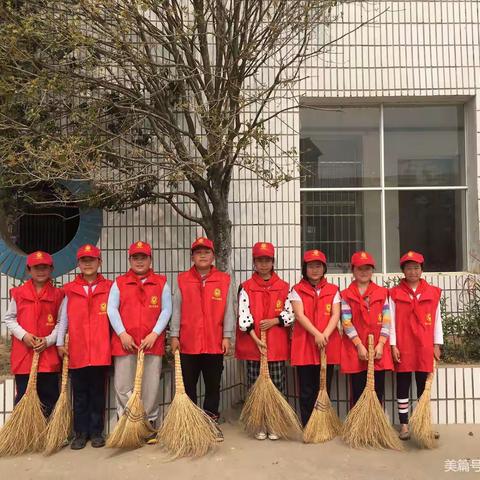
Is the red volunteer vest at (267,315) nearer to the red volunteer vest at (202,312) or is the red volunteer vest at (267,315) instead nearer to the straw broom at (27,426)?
the red volunteer vest at (202,312)

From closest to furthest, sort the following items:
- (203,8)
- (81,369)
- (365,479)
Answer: (365,479)
(81,369)
(203,8)

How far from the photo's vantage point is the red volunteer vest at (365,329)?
417 cm

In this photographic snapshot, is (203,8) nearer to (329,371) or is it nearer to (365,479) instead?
(329,371)

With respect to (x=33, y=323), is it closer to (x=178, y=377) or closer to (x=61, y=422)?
(x=61, y=422)

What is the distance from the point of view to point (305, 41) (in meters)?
5.02

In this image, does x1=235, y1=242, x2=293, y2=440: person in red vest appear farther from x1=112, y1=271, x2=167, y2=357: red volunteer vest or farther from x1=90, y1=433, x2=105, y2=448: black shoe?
x1=90, y1=433, x2=105, y2=448: black shoe

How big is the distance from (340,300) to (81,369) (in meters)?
2.16

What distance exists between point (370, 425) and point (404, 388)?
18.6 inches

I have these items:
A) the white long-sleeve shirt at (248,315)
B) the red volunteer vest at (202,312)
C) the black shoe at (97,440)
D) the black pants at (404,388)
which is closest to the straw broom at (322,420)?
the white long-sleeve shirt at (248,315)

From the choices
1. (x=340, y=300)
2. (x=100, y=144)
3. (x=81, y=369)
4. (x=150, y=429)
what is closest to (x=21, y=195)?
(x=100, y=144)

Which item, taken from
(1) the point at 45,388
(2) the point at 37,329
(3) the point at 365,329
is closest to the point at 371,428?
(3) the point at 365,329

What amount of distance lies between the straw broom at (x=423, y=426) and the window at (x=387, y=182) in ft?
11.1

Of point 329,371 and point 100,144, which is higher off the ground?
point 100,144

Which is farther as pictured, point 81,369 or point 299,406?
point 299,406
